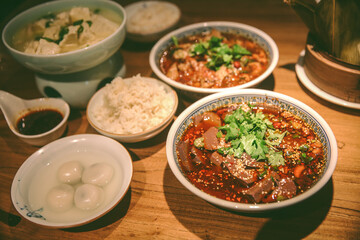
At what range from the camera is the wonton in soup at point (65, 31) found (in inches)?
83.2

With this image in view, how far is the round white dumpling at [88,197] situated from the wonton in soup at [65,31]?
44.1 inches

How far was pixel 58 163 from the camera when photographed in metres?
1.85

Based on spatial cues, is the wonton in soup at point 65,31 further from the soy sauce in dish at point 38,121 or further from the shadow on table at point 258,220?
the shadow on table at point 258,220

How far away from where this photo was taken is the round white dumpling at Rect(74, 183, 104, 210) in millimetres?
1563

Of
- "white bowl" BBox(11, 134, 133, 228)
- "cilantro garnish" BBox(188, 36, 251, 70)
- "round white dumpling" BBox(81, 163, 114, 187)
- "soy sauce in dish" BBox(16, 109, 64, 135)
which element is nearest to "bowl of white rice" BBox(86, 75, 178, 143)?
"white bowl" BBox(11, 134, 133, 228)

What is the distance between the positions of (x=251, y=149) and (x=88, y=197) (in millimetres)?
1065

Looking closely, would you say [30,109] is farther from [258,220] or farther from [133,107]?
A: [258,220]

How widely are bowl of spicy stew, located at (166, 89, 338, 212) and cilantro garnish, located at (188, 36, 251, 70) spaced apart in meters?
0.62

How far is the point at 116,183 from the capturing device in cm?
169

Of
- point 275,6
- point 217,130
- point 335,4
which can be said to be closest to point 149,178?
point 217,130

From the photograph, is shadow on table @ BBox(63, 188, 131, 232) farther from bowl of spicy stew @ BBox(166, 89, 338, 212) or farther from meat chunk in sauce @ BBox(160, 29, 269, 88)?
meat chunk in sauce @ BBox(160, 29, 269, 88)

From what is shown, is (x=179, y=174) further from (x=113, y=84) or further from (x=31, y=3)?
(x=31, y=3)

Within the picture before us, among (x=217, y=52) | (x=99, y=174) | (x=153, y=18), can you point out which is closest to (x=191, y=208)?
(x=99, y=174)

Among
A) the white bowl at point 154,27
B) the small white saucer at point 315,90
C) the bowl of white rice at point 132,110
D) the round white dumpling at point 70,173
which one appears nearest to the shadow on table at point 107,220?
the round white dumpling at point 70,173
